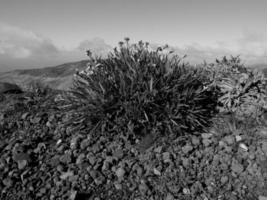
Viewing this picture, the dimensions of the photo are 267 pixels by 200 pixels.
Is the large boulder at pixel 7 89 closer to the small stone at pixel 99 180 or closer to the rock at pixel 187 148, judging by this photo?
the small stone at pixel 99 180

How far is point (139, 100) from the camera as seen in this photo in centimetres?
338

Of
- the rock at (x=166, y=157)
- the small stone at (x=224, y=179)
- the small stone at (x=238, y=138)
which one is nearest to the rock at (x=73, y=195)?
the rock at (x=166, y=157)

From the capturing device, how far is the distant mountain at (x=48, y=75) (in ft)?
29.0

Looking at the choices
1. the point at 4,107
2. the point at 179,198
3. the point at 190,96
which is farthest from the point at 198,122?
the point at 4,107

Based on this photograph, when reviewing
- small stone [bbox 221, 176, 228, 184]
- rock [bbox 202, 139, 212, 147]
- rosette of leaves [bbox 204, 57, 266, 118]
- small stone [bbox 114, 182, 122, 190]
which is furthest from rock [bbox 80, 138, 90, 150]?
rosette of leaves [bbox 204, 57, 266, 118]

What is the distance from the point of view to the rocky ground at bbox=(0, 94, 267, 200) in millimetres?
2639

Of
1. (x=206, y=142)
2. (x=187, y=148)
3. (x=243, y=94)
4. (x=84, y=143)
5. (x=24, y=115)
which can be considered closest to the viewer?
(x=187, y=148)

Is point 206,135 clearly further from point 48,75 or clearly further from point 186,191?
point 48,75

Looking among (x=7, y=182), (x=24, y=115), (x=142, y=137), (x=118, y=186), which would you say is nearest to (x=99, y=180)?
(x=118, y=186)

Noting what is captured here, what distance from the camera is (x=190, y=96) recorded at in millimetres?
3590

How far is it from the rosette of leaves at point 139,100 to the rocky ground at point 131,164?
0.57 ft

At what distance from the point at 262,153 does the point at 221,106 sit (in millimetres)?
1112

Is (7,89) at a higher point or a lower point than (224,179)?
higher

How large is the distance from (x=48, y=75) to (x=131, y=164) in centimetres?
766
